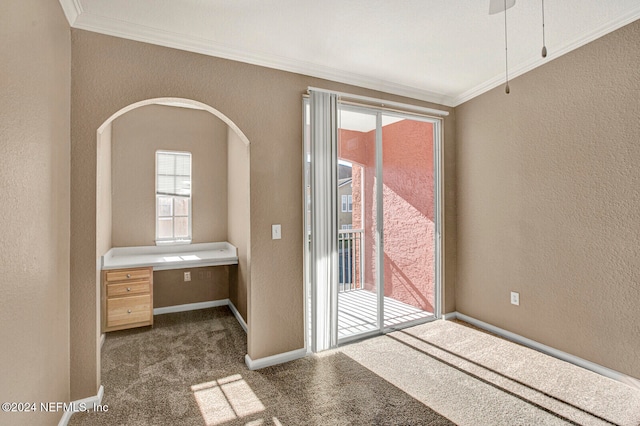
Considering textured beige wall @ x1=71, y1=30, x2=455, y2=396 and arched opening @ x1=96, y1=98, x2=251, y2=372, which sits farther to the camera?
arched opening @ x1=96, y1=98, x2=251, y2=372

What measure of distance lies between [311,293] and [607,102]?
276cm

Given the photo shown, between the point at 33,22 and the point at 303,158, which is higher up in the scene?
the point at 33,22

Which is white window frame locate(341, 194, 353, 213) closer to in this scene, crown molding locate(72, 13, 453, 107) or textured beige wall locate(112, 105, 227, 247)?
crown molding locate(72, 13, 453, 107)

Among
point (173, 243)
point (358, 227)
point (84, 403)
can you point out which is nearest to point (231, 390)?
point (84, 403)

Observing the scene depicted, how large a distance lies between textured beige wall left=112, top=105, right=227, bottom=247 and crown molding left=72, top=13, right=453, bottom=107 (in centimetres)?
185

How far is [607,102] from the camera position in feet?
7.70

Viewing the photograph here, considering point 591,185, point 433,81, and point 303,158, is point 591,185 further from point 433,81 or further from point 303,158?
point 303,158

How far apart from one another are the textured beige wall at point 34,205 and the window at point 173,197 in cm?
206

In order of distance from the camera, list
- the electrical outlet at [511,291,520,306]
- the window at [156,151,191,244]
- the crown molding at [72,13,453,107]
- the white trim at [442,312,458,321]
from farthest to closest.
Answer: the window at [156,151,191,244] < the white trim at [442,312,458,321] < the electrical outlet at [511,291,520,306] < the crown molding at [72,13,453,107]

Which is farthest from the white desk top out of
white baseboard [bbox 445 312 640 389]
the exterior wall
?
white baseboard [bbox 445 312 640 389]

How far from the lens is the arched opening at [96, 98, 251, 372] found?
145 inches

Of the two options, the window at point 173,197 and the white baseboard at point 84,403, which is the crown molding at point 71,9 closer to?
the window at point 173,197

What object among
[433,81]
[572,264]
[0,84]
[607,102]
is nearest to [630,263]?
[572,264]

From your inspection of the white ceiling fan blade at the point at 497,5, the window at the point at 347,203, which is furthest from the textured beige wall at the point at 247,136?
the white ceiling fan blade at the point at 497,5
